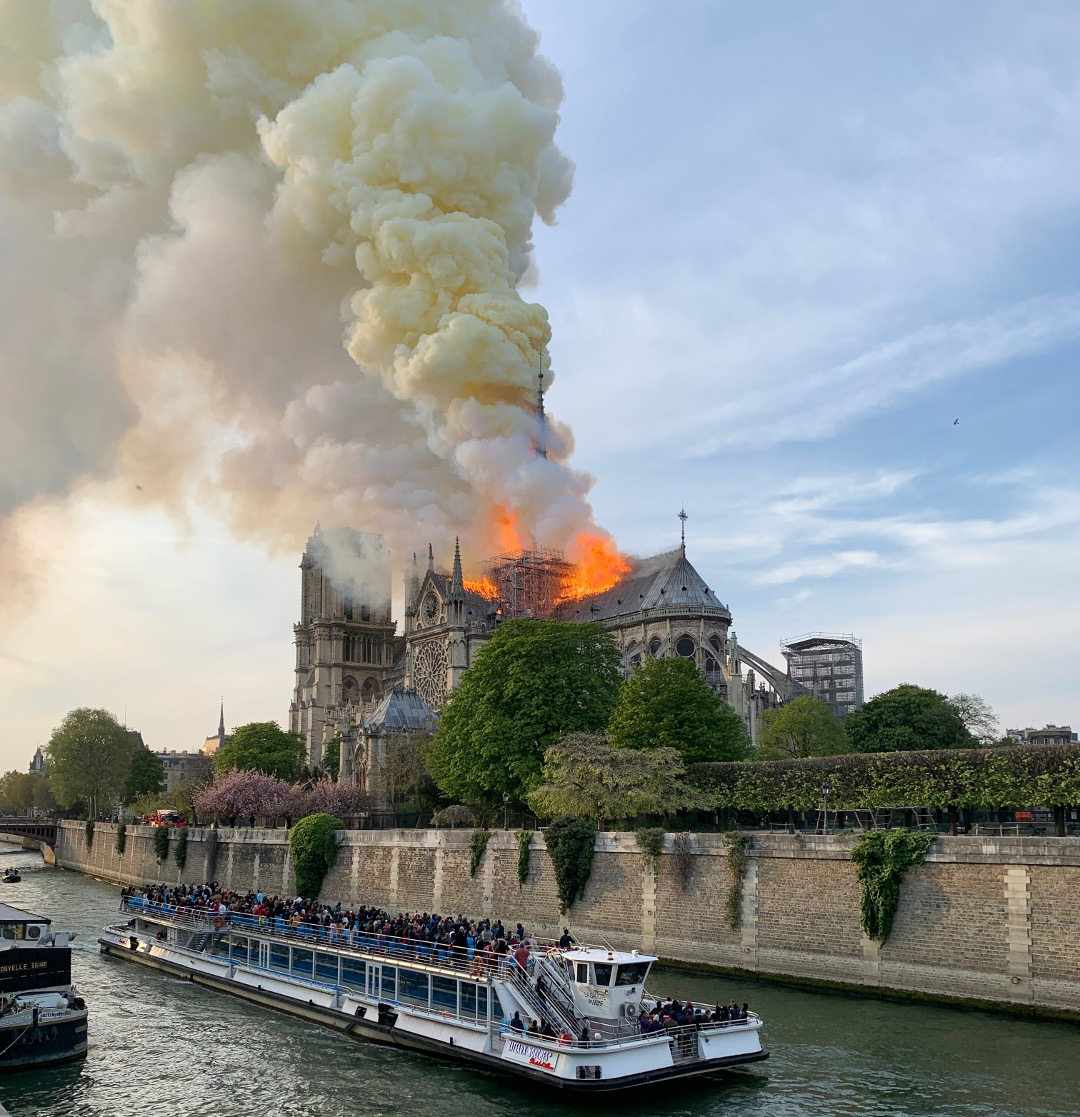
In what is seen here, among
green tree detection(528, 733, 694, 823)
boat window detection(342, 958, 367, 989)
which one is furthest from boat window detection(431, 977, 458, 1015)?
green tree detection(528, 733, 694, 823)

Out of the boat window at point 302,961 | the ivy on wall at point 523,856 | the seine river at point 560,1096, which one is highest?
the ivy on wall at point 523,856

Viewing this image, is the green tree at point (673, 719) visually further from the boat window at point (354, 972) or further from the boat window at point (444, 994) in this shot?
the boat window at point (444, 994)

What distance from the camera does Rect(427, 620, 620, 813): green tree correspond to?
137 feet

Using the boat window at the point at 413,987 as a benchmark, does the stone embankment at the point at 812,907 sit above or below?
above

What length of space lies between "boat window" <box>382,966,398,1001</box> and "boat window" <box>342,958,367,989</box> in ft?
2.44

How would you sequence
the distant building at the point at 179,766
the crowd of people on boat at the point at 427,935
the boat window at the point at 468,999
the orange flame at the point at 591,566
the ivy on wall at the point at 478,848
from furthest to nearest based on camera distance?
the distant building at the point at 179,766
the orange flame at the point at 591,566
the ivy on wall at the point at 478,848
the boat window at the point at 468,999
the crowd of people on boat at the point at 427,935

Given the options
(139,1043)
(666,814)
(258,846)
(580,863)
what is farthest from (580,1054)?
(258,846)

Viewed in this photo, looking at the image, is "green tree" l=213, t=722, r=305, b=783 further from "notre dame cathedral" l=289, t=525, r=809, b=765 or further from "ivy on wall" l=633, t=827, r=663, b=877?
"ivy on wall" l=633, t=827, r=663, b=877

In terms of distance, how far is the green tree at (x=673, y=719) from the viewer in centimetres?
4019

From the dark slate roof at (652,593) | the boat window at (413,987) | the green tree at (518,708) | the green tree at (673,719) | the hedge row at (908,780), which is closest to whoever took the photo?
the boat window at (413,987)

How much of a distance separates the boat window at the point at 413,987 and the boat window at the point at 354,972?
4.49 feet

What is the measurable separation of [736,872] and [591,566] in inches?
2169

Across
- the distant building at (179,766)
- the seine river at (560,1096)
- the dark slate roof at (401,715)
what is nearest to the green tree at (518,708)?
Answer: the seine river at (560,1096)

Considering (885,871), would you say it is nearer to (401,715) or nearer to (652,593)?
(401,715)
